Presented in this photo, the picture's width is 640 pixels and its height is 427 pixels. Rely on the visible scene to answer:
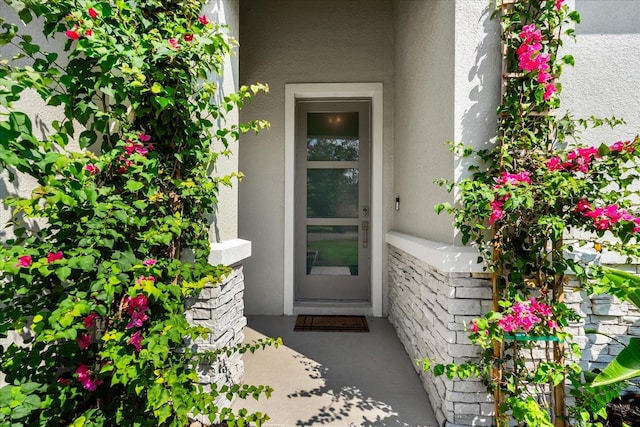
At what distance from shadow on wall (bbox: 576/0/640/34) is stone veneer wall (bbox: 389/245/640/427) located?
1572mm

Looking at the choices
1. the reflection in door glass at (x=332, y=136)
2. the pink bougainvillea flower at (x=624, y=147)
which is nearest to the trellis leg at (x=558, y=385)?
the pink bougainvillea flower at (x=624, y=147)

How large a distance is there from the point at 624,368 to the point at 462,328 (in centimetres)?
64

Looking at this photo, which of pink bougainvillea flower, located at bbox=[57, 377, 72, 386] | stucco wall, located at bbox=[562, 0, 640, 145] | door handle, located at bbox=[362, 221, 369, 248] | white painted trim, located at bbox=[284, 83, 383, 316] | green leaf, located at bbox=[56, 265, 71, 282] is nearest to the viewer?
green leaf, located at bbox=[56, 265, 71, 282]

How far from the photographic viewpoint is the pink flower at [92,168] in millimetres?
1350

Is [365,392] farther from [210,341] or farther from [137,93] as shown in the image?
[137,93]

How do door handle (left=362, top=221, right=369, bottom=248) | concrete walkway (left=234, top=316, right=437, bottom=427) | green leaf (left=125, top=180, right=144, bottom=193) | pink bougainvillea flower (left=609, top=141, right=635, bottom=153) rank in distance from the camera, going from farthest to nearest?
door handle (left=362, top=221, right=369, bottom=248) → concrete walkway (left=234, top=316, right=437, bottom=427) → pink bougainvillea flower (left=609, top=141, right=635, bottom=153) → green leaf (left=125, top=180, right=144, bottom=193)

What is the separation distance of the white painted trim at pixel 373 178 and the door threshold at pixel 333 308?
0.23ft

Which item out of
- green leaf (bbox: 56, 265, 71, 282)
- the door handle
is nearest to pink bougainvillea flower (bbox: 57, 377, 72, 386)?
green leaf (bbox: 56, 265, 71, 282)

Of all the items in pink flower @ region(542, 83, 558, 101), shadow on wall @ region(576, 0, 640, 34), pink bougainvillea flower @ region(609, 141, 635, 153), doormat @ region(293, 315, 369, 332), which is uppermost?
shadow on wall @ region(576, 0, 640, 34)

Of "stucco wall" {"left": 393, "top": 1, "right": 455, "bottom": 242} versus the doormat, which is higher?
"stucco wall" {"left": 393, "top": 1, "right": 455, "bottom": 242}

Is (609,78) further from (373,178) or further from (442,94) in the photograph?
(373,178)

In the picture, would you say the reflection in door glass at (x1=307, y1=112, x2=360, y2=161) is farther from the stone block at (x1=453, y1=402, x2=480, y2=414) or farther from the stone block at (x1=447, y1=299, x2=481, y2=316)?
the stone block at (x1=453, y1=402, x2=480, y2=414)

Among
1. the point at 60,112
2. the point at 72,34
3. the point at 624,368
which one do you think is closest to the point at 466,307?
the point at 624,368

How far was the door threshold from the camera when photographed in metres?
3.49
